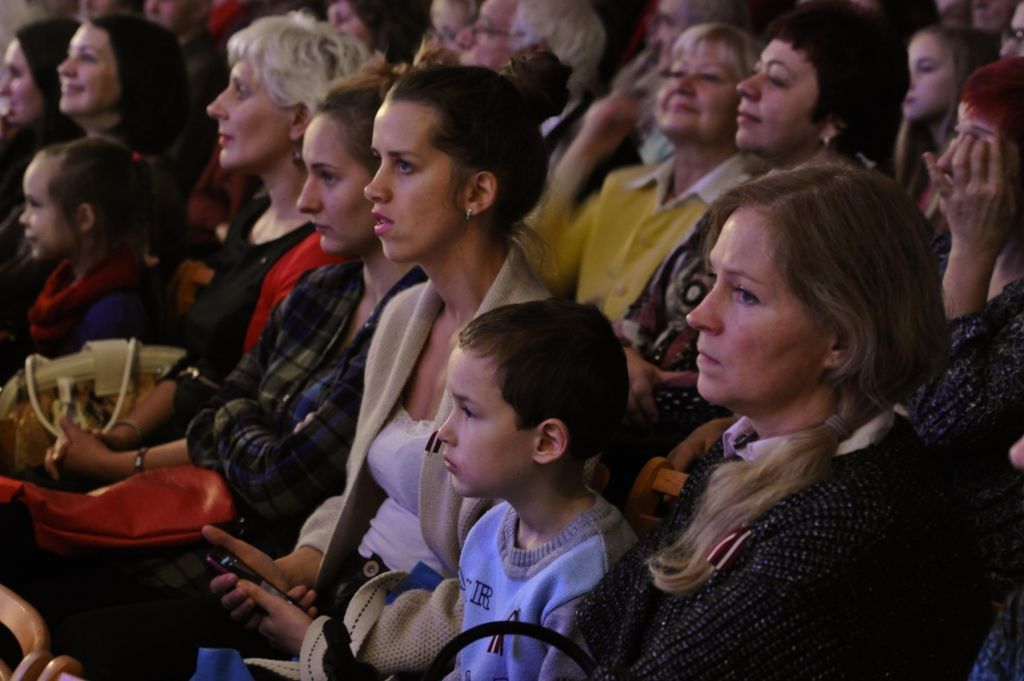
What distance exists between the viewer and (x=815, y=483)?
163 centimetres

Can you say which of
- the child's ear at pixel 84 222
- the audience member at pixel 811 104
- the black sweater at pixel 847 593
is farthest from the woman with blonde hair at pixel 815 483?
the child's ear at pixel 84 222

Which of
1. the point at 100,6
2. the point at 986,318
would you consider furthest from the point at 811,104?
the point at 100,6

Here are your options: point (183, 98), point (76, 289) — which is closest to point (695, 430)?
point (76, 289)

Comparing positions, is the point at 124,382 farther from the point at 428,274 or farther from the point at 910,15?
the point at 910,15

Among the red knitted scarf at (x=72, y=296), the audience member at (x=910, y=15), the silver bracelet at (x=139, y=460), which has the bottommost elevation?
the silver bracelet at (x=139, y=460)

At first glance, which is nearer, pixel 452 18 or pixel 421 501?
pixel 421 501

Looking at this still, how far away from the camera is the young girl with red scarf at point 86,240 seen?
351 cm

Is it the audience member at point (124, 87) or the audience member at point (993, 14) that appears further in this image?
the audience member at point (124, 87)

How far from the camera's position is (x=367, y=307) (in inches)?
110

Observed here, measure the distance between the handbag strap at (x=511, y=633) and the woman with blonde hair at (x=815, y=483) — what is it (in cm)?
5

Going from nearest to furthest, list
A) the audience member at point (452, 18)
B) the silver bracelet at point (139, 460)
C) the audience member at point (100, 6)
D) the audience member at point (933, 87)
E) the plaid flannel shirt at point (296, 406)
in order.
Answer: the plaid flannel shirt at point (296, 406) → the silver bracelet at point (139, 460) → the audience member at point (933, 87) → the audience member at point (452, 18) → the audience member at point (100, 6)

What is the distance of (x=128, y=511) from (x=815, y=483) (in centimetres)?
146

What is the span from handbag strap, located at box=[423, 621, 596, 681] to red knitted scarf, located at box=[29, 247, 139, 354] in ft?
6.81

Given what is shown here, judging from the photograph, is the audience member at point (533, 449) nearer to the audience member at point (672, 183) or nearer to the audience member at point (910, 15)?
the audience member at point (672, 183)
